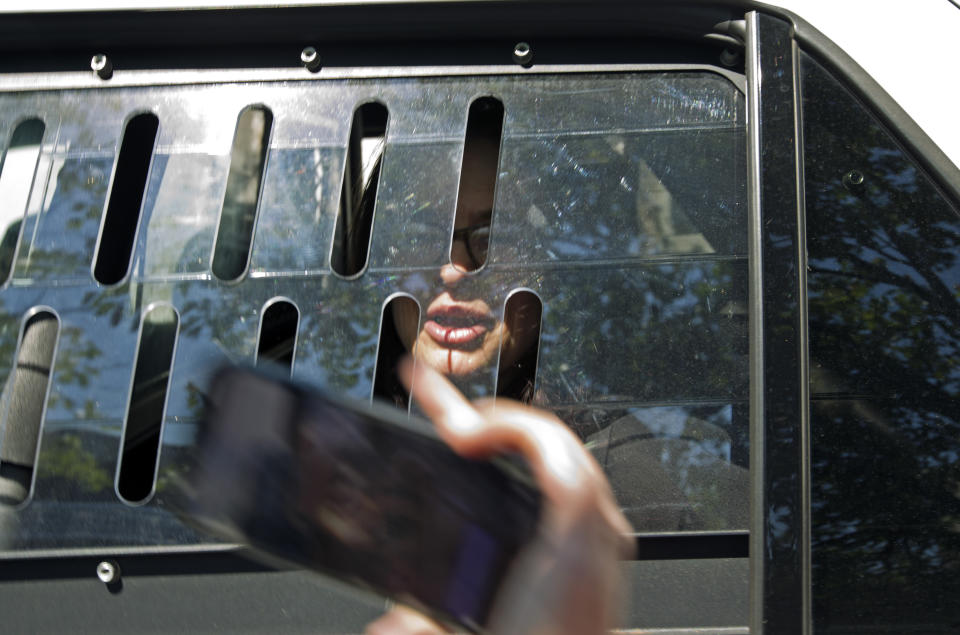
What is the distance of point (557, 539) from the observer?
1.92 ft

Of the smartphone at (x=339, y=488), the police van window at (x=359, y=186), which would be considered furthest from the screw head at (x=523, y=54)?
the smartphone at (x=339, y=488)

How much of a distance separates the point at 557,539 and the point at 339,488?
0.61 feet

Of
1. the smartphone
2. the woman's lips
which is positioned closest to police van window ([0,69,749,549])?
the woman's lips

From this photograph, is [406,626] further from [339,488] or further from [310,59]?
[310,59]

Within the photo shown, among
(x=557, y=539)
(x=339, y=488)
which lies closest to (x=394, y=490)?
(x=339, y=488)

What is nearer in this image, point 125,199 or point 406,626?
point 406,626

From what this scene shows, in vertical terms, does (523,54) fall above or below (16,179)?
above

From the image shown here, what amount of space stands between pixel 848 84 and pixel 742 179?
21 centimetres

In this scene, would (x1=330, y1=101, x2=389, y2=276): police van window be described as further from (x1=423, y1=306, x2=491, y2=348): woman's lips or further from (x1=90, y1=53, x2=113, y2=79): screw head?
(x1=90, y1=53, x2=113, y2=79): screw head

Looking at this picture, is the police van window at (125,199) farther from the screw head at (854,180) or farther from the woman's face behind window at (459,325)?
the screw head at (854,180)

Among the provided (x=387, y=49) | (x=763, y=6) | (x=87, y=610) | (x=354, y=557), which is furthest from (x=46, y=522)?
(x=763, y=6)

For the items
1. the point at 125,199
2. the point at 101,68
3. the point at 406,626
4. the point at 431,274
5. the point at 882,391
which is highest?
the point at 101,68

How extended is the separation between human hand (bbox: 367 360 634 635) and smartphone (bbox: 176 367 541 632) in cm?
3

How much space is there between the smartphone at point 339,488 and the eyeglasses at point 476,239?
908 mm
